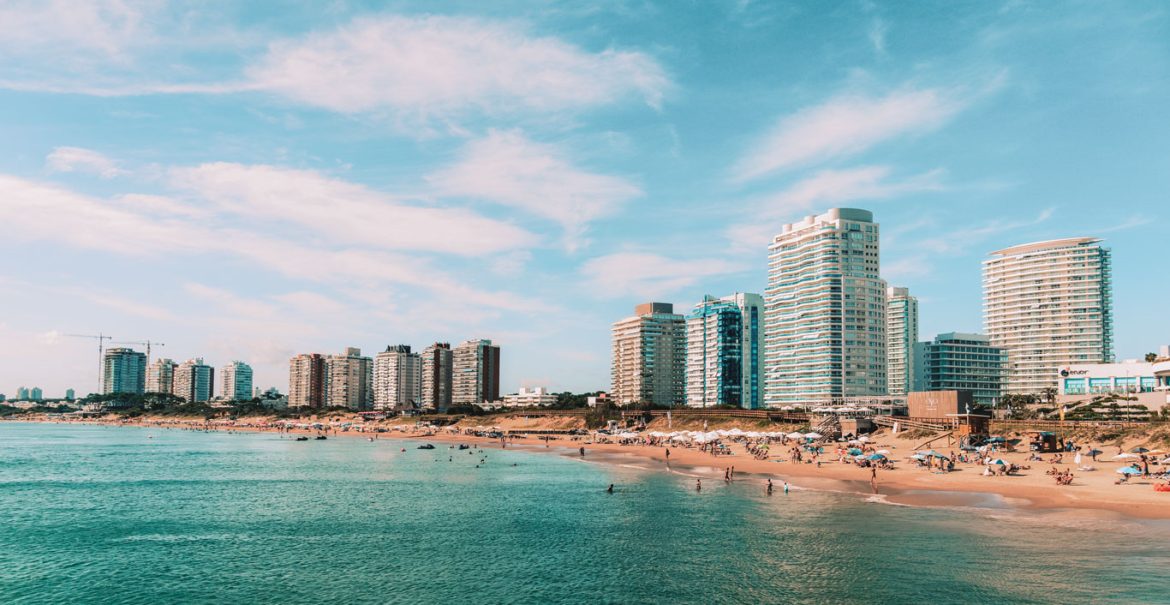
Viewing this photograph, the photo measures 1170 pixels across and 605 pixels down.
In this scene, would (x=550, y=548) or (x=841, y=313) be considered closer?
(x=550, y=548)

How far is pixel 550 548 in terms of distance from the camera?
178 feet

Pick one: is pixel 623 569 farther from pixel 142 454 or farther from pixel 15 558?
pixel 142 454

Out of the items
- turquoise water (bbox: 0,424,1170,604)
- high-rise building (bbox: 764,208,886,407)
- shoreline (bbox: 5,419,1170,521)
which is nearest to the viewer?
turquoise water (bbox: 0,424,1170,604)

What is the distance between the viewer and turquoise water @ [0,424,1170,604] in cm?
4247

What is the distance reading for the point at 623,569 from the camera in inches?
1886

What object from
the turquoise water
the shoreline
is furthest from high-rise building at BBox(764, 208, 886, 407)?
the turquoise water

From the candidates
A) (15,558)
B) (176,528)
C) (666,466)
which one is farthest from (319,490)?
(666,466)

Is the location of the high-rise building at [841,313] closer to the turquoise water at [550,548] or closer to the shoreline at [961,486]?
the shoreline at [961,486]

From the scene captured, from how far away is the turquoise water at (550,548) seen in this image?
139 ft

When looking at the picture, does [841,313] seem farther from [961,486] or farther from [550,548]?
[550,548]

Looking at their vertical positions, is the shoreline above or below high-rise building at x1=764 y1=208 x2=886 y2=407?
below

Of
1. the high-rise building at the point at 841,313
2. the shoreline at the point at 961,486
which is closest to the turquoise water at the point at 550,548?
the shoreline at the point at 961,486

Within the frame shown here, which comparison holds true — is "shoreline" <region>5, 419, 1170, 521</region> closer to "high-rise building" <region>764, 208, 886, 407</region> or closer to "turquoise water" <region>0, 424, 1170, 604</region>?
"turquoise water" <region>0, 424, 1170, 604</region>

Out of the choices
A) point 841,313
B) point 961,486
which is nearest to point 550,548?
point 961,486
